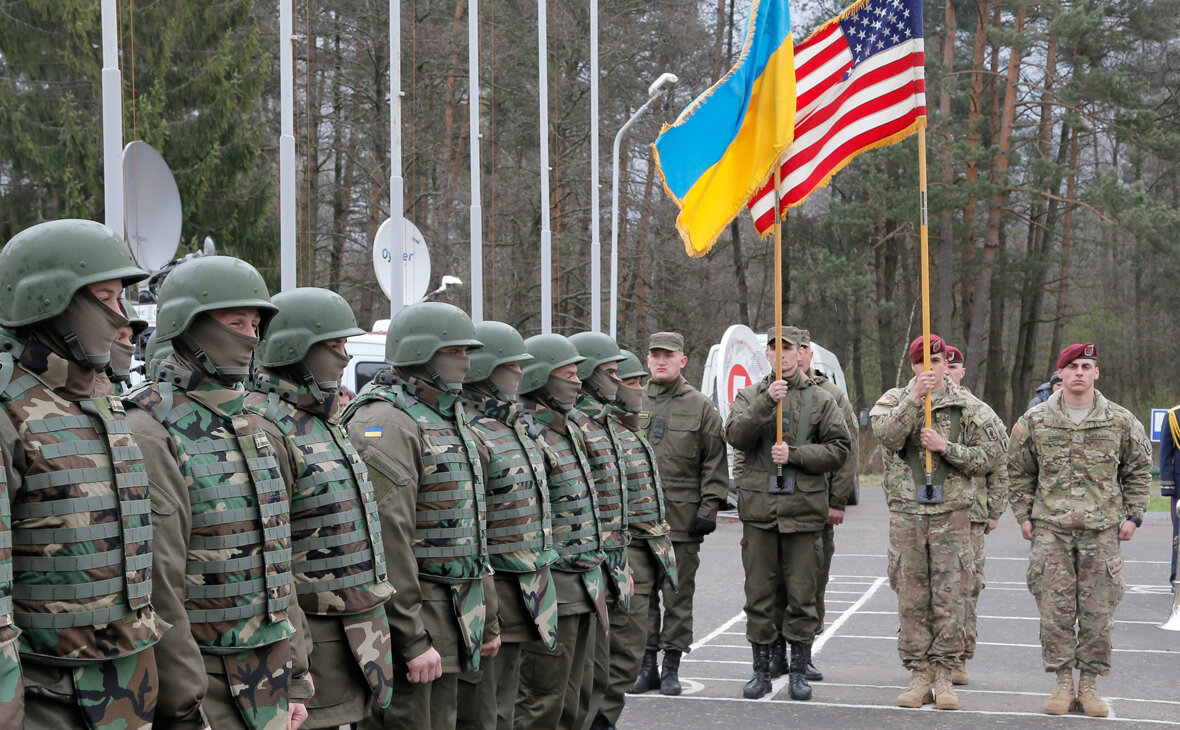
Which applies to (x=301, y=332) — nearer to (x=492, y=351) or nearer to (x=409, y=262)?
(x=492, y=351)

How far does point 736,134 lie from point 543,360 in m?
3.46

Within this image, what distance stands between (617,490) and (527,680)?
4.53 feet

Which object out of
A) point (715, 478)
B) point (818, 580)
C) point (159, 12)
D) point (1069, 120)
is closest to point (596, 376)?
point (715, 478)

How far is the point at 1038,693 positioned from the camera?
28.3 feet

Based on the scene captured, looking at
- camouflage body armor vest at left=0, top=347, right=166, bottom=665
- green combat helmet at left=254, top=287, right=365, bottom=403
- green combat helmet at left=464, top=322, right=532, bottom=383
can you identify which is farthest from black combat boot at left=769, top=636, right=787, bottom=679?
camouflage body armor vest at left=0, top=347, right=166, bottom=665

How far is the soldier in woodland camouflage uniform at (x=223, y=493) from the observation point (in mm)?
3779

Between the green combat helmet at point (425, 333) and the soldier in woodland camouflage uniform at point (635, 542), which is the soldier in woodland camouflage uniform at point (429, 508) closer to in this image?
the green combat helmet at point (425, 333)

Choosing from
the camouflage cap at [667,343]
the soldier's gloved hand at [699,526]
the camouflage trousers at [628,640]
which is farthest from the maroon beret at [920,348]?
the camouflage trousers at [628,640]

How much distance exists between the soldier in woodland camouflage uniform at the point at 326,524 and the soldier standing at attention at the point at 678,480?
4089 mm

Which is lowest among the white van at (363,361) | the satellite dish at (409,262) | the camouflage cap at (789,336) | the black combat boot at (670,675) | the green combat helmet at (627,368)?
the black combat boot at (670,675)

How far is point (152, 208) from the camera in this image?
504 inches

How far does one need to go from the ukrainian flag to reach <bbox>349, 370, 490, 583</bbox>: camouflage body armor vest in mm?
4536

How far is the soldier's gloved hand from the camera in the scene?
8781mm

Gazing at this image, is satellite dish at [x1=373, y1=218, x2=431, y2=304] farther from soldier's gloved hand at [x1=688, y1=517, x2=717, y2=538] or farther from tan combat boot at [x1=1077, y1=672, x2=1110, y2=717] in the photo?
tan combat boot at [x1=1077, y1=672, x2=1110, y2=717]
